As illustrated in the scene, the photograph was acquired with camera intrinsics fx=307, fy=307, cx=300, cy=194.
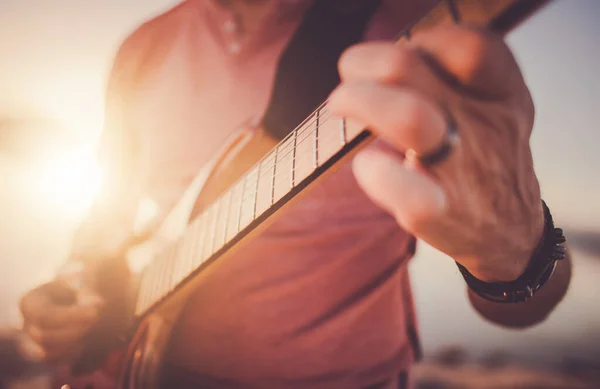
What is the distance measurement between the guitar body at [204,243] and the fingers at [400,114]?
0.13ft

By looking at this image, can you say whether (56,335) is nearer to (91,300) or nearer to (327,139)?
(91,300)

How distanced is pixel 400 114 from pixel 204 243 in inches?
14.6

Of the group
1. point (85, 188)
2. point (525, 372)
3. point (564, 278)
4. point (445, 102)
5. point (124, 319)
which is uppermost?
point (85, 188)

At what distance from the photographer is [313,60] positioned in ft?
1.64

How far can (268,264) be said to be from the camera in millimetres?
600

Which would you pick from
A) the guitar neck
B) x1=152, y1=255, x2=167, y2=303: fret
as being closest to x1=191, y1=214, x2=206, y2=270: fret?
the guitar neck

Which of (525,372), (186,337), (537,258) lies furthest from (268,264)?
(525,372)

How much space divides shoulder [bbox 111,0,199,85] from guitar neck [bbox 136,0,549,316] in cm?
57

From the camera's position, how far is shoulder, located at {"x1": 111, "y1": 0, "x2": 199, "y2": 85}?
0.84m

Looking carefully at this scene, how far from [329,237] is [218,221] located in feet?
0.74

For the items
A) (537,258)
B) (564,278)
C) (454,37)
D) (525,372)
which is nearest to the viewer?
(454,37)

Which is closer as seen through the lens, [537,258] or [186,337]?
[537,258]

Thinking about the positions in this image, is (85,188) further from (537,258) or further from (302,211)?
(537,258)

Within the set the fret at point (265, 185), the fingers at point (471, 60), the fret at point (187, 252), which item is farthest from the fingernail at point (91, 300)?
the fingers at point (471, 60)
